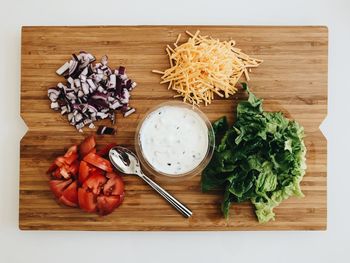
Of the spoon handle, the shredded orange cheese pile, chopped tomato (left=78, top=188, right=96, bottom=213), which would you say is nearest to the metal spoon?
the spoon handle

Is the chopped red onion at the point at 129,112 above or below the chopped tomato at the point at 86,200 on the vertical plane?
above

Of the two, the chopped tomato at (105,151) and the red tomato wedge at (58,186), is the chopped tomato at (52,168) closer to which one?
the red tomato wedge at (58,186)

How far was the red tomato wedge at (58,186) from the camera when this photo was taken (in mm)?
2596


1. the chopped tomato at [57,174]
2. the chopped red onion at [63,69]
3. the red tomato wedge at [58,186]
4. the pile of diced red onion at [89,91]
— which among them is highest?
the chopped red onion at [63,69]

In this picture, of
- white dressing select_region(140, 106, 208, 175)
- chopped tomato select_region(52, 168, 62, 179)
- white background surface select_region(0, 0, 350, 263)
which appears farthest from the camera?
white background surface select_region(0, 0, 350, 263)

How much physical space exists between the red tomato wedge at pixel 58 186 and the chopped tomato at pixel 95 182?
0.12m

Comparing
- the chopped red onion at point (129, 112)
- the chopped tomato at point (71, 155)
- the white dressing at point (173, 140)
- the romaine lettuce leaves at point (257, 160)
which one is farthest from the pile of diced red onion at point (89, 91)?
the romaine lettuce leaves at point (257, 160)

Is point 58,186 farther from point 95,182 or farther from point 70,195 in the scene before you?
point 95,182

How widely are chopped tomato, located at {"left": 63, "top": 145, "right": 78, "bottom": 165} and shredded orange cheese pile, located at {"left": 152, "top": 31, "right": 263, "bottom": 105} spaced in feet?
2.00

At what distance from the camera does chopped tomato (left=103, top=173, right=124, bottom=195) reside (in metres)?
2.57

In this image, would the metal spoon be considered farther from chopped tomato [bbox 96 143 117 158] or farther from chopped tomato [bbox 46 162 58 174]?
chopped tomato [bbox 46 162 58 174]

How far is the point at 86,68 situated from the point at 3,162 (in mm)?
752
